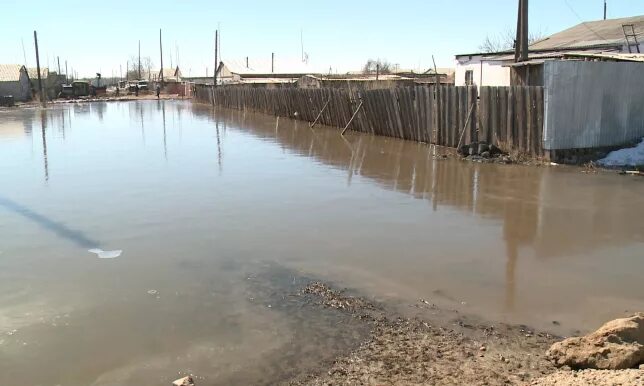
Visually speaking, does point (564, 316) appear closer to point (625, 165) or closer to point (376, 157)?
point (625, 165)

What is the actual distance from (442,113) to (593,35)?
608 inches

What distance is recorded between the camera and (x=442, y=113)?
16.8 m

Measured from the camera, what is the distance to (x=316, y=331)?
16.5 feet

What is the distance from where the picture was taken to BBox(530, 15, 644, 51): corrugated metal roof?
82.8ft

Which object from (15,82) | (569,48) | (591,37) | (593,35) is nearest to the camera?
(569,48)

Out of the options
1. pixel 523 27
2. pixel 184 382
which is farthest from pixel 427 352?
pixel 523 27

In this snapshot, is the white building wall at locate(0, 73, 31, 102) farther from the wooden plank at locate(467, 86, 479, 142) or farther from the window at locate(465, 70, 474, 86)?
the wooden plank at locate(467, 86, 479, 142)

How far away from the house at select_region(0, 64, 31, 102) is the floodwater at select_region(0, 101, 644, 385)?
184ft

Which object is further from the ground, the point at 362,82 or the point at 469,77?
the point at 362,82

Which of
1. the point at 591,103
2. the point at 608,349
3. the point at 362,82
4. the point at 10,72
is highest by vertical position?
the point at 10,72

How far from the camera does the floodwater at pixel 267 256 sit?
4820 millimetres

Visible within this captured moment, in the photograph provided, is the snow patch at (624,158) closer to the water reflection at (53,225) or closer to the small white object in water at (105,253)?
the small white object in water at (105,253)

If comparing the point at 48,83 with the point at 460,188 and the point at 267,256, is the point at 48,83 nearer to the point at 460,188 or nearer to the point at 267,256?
the point at 460,188

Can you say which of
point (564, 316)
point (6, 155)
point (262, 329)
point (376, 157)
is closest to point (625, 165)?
point (376, 157)
